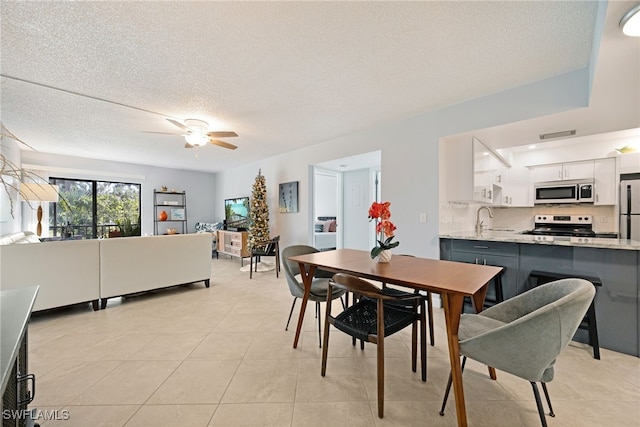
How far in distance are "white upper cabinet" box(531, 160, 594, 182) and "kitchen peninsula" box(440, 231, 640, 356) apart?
2372mm

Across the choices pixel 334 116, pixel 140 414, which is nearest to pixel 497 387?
pixel 140 414

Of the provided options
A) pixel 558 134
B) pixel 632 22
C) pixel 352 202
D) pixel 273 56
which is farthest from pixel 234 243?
pixel 632 22

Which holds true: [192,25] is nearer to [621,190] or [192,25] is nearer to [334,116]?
[334,116]

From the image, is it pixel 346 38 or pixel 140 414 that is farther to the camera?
pixel 346 38

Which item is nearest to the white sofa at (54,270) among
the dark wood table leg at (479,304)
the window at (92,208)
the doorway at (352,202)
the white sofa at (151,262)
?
the white sofa at (151,262)

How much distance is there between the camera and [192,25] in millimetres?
1776

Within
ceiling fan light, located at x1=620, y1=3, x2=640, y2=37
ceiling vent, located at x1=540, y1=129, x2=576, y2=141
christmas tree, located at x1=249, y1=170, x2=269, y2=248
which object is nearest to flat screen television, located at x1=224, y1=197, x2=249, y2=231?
christmas tree, located at x1=249, y1=170, x2=269, y2=248

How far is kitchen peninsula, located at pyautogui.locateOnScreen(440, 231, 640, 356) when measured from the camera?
6.95 feet

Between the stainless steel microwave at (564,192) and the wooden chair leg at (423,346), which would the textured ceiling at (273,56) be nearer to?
the wooden chair leg at (423,346)

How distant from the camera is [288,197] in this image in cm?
544

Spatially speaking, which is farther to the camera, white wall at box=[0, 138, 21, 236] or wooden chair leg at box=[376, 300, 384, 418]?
white wall at box=[0, 138, 21, 236]

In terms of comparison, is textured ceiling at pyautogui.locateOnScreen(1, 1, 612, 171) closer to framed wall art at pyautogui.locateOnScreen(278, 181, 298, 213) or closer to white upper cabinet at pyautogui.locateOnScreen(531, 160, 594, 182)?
framed wall art at pyautogui.locateOnScreen(278, 181, 298, 213)

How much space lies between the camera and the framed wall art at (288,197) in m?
5.29

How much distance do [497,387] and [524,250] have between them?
1470 mm
